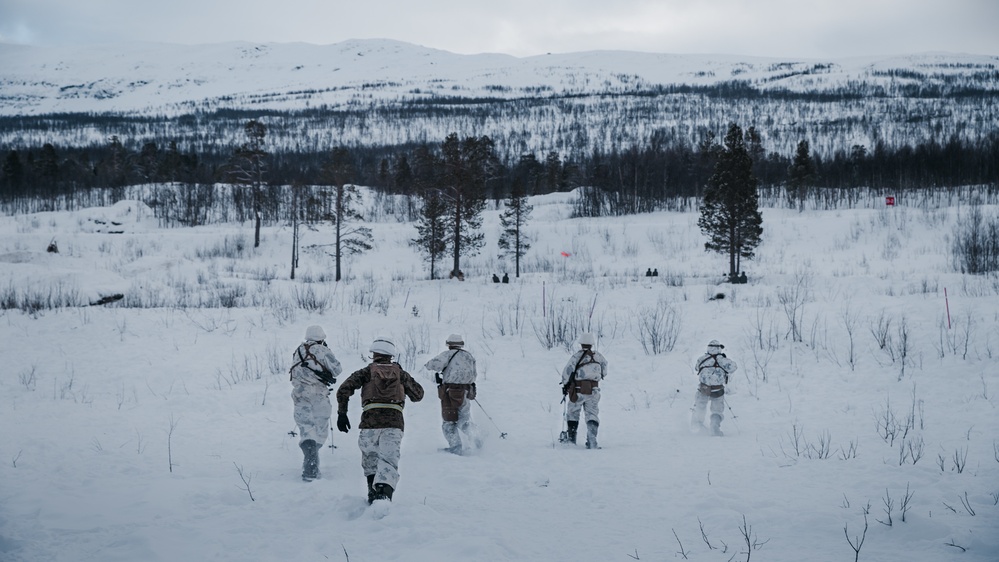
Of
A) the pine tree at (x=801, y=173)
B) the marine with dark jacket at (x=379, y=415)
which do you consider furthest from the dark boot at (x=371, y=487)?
the pine tree at (x=801, y=173)

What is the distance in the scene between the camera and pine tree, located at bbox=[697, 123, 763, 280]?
30766 mm

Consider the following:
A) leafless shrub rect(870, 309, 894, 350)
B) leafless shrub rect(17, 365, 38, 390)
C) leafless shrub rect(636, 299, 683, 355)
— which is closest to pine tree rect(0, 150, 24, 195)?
leafless shrub rect(17, 365, 38, 390)

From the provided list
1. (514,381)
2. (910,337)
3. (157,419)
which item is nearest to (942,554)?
(514,381)

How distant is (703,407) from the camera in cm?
1085

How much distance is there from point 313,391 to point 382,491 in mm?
2250

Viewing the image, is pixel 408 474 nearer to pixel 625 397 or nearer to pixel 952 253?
pixel 625 397

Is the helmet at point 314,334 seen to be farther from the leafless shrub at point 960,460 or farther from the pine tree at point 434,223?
the pine tree at point 434,223

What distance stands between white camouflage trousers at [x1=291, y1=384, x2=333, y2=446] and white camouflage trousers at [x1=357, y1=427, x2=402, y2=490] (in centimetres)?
133

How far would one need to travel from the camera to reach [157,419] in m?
11.2

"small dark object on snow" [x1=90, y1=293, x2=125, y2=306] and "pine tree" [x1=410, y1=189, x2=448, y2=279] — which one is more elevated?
"pine tree" [x1=410, y1=189, x2=448, y2=279]

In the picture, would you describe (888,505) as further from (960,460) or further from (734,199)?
(734,199)

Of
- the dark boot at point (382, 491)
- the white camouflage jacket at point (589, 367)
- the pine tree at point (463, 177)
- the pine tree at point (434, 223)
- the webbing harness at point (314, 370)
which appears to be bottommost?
the dark boot at point (382, 491)

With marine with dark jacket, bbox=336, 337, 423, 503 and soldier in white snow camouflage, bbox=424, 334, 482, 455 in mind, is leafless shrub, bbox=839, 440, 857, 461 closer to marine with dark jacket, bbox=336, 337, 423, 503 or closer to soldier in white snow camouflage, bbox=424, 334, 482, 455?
soldier in white snow camouflage, bbox=424, 334, 482, 455

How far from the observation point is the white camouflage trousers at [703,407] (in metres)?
10.6
